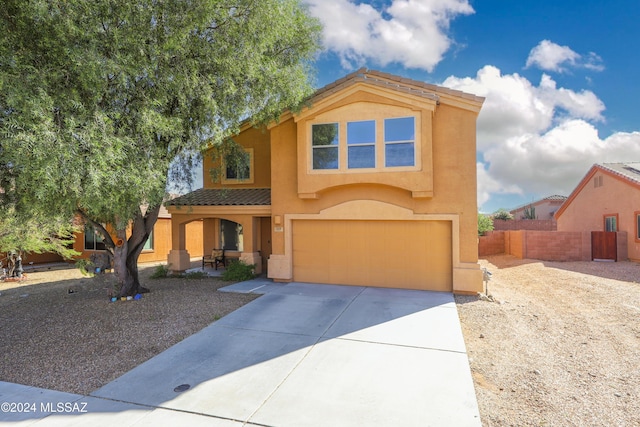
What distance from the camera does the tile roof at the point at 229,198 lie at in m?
13.2

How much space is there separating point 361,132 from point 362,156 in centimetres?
77

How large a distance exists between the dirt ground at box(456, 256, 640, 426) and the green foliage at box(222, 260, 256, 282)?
7302 millimetres

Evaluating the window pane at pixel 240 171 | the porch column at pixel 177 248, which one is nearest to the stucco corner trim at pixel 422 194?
the window pane at pixel 240 171

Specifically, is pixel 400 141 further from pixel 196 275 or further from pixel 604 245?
pixel 604 245

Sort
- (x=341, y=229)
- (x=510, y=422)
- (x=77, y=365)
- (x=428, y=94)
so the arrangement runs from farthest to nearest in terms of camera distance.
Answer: (x=341, y=229)
(x=428, y=94)
(x=77, y=365)
(x=510, y=422)

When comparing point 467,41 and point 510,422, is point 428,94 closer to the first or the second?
point 467,41

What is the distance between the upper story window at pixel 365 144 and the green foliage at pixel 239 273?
463cm

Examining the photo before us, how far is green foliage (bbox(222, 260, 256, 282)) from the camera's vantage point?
41.8ft

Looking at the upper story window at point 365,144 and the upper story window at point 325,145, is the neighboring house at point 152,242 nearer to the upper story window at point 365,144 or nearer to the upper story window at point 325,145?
the upper story window at point 325,145

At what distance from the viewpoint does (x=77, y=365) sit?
19.4 feet

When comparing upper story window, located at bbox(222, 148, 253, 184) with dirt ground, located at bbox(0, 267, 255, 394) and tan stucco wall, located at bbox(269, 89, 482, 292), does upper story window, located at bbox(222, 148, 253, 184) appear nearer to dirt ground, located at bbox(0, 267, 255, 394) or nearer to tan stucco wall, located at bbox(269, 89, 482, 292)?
tan stucco wall, located at bbox(269, 89, 482, 292)

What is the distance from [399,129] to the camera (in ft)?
35.4

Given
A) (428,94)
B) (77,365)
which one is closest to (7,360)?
(77,365)

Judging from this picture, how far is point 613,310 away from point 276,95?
11.0 m
